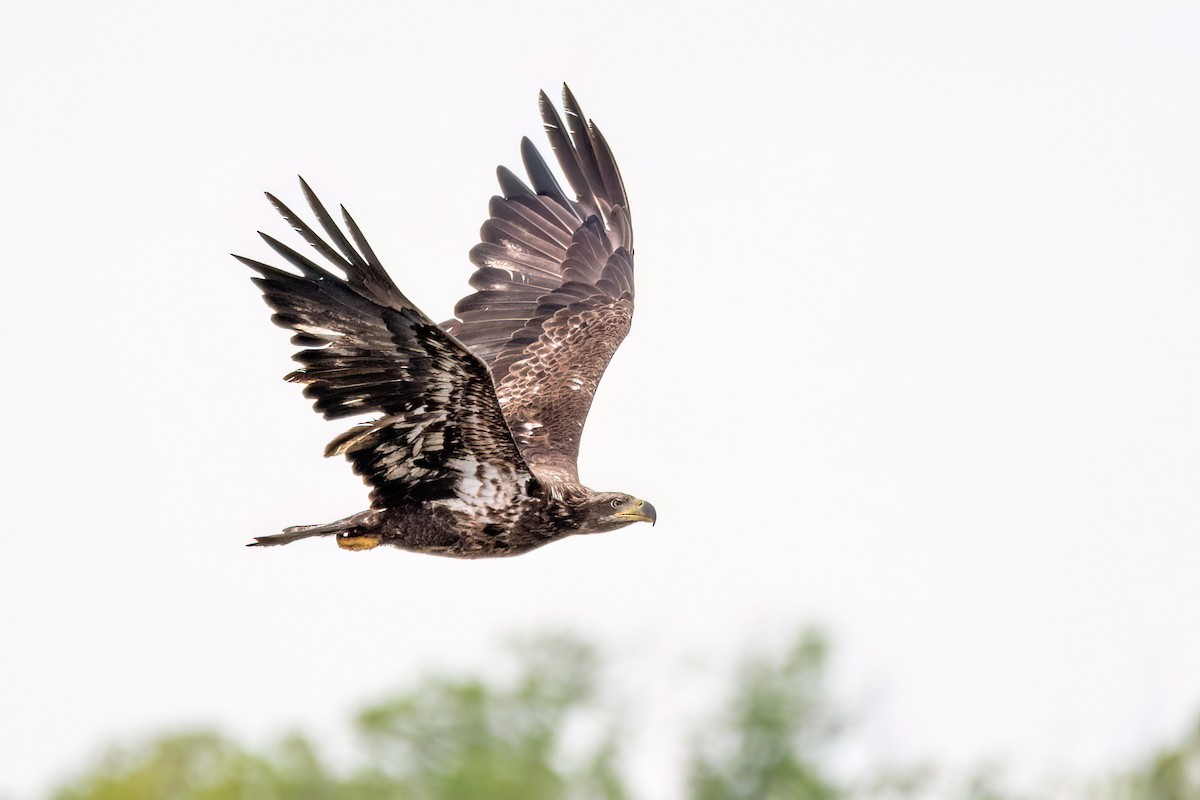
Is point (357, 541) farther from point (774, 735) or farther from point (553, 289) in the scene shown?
point (774, 735)

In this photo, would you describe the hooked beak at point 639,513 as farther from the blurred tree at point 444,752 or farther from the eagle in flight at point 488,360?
the blurred tree at point 444,752

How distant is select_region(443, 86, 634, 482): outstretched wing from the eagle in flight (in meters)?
0.01

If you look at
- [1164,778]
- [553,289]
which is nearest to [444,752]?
[1164,778]

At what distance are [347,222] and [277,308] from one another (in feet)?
3.01

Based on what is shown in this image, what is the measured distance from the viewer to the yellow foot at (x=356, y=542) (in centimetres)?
1362

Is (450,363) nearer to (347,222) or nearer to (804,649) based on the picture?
(347,222)

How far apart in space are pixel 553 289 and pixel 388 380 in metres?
4.38

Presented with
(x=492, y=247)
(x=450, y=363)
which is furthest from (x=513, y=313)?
(x=450, y=363)

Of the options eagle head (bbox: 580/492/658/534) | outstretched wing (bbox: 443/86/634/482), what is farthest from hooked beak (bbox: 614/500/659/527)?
outstretched wing (bbox: 443/86/634/482)

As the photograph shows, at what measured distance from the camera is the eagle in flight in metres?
12.2

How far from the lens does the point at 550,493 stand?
13.8 metres

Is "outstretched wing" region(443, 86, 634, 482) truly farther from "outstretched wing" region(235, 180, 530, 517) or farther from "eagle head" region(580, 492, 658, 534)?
"outstretched wing" region(235, 180, 530, 517)

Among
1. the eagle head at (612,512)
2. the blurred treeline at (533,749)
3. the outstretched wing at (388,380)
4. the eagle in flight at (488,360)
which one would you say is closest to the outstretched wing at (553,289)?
the eagle in flight at (488,360)

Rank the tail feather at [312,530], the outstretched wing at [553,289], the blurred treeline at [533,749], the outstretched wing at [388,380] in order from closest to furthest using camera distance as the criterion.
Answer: the outstretched wing at [388,380] < the tail feather at [312,530] < the outstretched wing at [553,289] < the blurred treeline at [533,749]
